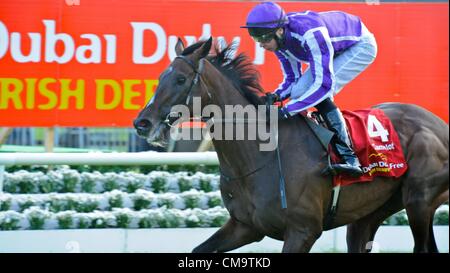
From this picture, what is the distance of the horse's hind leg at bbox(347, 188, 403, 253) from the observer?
545cm

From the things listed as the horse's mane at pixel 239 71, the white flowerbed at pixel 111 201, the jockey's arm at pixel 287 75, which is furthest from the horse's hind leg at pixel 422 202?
the white flowerbed at pixel 111 201

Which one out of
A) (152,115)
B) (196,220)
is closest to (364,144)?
(152,115)

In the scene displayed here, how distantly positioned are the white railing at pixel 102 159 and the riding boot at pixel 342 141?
159cm

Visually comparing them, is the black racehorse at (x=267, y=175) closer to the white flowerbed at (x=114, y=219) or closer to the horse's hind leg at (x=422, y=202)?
the horse's hind leg at (x=422, y=202)

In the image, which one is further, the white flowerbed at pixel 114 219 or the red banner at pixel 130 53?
the red banner at pixel 130 53

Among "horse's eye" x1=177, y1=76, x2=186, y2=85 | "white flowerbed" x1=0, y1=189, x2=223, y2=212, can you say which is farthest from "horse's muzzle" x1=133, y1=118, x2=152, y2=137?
"white flowerbed" x1=0, y1=189, x2=223, y2=212

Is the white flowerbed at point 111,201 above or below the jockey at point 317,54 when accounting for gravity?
below

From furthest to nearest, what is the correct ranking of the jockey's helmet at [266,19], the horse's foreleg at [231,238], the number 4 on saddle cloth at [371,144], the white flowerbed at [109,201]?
the white flowerbed at [109,201] < the number 4 on saddle cloth at [371,144] < the horse's foreleg at [231,238] < the jockey's helmet at [266,19]

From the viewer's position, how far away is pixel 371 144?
5.08 metres

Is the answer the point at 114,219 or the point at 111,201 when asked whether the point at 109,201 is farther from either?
the point at 114,219

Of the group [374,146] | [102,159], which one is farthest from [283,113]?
[102,159]

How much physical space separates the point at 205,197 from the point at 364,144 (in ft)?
6.66

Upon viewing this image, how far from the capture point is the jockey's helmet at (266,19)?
4738 mm

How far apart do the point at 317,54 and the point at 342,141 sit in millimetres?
518
